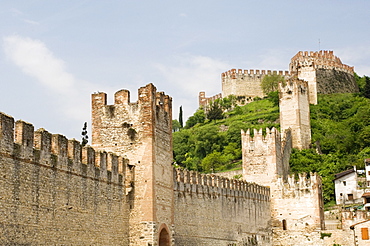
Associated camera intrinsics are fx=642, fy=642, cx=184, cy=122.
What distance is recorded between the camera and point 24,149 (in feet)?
65.1

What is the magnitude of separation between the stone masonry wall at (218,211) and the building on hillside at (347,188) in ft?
49.1

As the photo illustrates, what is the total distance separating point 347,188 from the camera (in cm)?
5831

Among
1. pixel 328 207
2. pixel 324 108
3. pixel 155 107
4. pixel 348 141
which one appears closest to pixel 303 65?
pixel 324 108

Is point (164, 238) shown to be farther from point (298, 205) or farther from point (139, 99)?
point (298, 205)

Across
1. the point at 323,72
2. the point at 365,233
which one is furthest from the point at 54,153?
the point at 323,72

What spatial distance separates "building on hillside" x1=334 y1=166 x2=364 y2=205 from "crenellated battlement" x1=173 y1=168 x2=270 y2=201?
15229 mm

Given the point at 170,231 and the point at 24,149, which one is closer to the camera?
the point at 24,149

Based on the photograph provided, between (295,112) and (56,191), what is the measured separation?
47678 mm

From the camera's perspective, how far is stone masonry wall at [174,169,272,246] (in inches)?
1275

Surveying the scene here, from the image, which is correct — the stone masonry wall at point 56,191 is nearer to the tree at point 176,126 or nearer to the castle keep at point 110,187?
the castle keep at point 110,187

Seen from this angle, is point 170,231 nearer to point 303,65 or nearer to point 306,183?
point 306,183

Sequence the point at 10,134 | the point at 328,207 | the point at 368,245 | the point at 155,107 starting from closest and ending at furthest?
the point at 10,134 < the point at 155,107 < the point at 368,245 < the point at 328,207

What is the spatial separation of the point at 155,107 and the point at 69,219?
23.4ft

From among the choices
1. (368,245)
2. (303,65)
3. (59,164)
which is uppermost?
(303,65)
